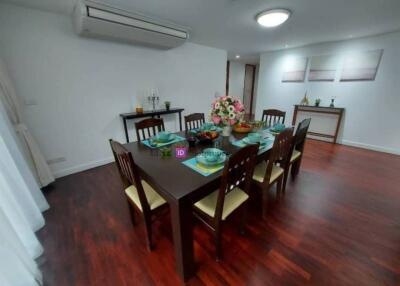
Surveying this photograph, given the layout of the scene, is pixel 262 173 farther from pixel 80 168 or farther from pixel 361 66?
pixel 361 66

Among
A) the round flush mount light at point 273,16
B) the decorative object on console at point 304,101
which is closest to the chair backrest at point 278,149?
the round flush mount light at point 273,16

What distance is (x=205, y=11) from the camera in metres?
2.24

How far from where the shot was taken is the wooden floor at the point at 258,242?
1220 millimetres

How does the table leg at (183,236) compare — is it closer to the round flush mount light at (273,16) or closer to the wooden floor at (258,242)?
the wooden floor at (258,242)

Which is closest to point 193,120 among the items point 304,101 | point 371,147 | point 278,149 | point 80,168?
point 278,149

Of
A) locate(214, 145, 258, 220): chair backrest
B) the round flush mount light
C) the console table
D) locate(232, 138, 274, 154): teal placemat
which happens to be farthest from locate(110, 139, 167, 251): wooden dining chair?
the console table

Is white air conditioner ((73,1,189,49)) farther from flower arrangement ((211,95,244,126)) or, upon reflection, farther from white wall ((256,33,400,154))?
white wall ((256,33,400,154))

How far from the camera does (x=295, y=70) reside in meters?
4.38

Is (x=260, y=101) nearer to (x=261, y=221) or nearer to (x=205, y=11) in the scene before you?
(x=205, y=11)

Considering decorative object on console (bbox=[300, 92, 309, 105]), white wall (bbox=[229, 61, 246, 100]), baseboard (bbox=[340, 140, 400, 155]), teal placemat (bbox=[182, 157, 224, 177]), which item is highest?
white wall (bbox=[229, 61, 246, 100])

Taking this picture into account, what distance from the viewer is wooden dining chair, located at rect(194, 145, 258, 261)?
1.06 metres

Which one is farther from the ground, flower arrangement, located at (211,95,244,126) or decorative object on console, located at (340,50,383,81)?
decorative object on console, located at (340,50,383,81)

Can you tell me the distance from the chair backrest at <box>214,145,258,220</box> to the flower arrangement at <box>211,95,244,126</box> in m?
0.68

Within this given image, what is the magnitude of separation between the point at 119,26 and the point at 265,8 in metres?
1.97
